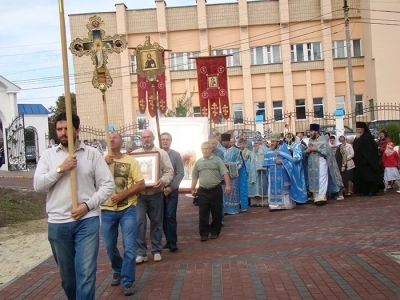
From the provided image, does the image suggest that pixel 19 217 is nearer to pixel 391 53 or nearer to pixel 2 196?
pixel 2 196

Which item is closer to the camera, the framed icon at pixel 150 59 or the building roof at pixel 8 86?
the framed icon at pixel 150 59

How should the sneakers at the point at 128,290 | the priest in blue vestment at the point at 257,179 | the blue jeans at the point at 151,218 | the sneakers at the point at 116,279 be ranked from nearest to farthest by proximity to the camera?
the sneakers at the point at 128,290, the sneakers at the point at 116,279, the blue jeans at the point at 151,218, the priest in blue vestment at the point at 257,179

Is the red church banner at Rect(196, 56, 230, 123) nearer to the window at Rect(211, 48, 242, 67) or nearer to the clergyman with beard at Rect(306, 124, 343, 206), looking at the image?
the clergyman with beard at Rect(306, 124, 343, 206)

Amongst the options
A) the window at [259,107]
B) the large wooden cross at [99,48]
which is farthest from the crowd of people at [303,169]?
the window at [259,107]

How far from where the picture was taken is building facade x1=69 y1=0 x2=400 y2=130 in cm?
3962

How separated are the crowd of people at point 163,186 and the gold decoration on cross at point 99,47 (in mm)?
887

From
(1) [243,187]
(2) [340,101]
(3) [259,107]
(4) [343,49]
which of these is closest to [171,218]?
(1) [243,187]

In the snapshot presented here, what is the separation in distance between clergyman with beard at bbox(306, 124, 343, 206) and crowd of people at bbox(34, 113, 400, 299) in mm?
25

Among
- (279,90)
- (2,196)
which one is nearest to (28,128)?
(279,90)

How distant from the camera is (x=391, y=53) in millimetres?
37844

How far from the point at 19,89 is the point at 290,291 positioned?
28537mm

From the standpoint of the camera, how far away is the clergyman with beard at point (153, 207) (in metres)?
8.60

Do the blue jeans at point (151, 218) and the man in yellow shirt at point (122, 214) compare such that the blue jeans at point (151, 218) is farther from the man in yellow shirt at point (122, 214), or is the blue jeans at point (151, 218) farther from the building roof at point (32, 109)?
Answer: the building roof at point (32, 109)

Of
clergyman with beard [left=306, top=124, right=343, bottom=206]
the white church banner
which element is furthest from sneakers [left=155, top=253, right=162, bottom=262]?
clergyman with beard [left=306, top=124, right=343, bottom=206]
